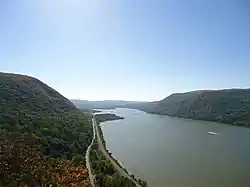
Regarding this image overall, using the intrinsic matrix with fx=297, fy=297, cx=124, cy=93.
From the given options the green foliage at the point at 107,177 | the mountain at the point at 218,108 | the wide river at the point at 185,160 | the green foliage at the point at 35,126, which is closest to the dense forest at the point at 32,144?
the green foliage at the point at 35,126

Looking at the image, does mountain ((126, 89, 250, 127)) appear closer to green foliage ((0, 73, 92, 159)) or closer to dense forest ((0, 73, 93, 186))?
green foliage ((0, 73, 92, 159))

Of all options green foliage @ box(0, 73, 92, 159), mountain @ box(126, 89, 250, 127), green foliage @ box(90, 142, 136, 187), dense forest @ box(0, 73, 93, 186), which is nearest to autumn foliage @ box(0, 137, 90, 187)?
dense forest @ box(0, 73, 93, 186)

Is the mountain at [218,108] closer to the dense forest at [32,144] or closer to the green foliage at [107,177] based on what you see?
the dense forest at [32,144]

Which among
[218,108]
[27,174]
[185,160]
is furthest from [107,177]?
[218,108]

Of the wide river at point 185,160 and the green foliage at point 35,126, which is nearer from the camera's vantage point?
the wide river at point 185,160

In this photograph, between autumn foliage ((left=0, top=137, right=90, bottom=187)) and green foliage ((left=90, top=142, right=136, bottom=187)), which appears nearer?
autumn foliage ((left=0, top=137, right=90, bottom=187))

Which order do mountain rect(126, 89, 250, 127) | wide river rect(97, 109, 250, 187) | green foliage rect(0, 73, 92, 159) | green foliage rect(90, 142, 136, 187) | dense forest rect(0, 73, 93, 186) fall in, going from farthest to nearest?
mountain rect(126, 89, 250, 127) < green foliage rect(0, 73, 92, 159) < wide river rect(97, 109, 250, 187) < green foliage rect(90, 142, 136, 187) < dense forest rect(0, 73, 93, 186)

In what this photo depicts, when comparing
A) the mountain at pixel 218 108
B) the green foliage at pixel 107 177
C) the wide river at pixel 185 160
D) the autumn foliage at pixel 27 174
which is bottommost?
the wide river at pixel 185 160

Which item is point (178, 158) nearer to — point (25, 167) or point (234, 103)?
point (25, 167)

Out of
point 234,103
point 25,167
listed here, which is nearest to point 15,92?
point 25,167
